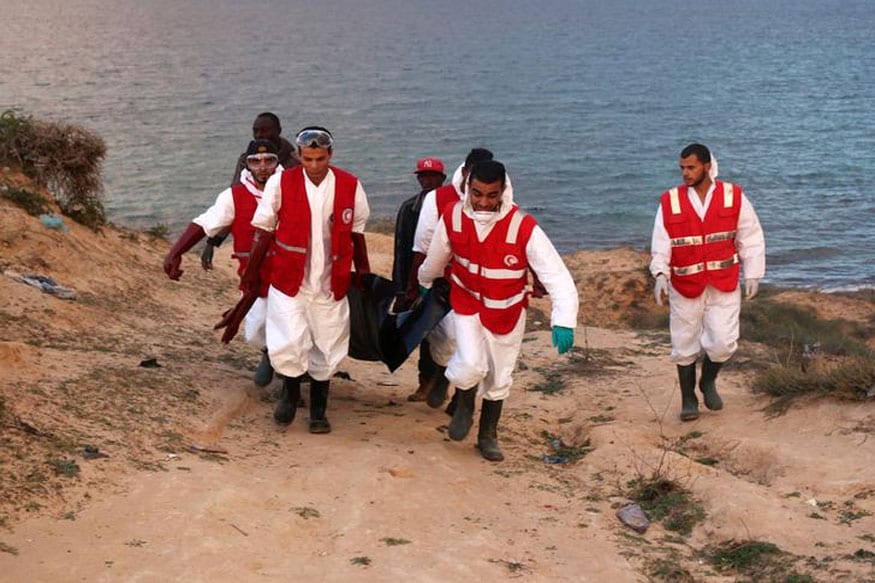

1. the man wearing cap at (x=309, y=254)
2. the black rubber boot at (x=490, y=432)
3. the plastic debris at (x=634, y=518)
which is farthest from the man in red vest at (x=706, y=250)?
the man wearing cap at (x=309, y=254)

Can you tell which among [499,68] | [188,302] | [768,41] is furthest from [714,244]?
[768,41]

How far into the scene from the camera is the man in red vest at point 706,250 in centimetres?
861

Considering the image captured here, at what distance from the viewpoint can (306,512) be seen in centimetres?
651

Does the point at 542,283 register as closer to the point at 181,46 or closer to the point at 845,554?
the point at 845,554

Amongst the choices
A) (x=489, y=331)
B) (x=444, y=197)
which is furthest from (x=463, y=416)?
(x=444, y=197)

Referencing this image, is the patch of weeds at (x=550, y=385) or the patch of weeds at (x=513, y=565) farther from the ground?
the patch of weeds at (x=513, y=565)

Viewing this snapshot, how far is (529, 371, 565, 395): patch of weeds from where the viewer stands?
10.8 metres

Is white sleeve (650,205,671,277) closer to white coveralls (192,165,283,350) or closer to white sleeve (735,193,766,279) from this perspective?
white sleeve (735,193,766,279)

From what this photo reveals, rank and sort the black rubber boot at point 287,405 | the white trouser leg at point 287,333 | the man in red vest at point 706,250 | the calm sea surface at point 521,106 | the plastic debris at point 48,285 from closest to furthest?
the white trouser leg at point 287,333 → the black rubber boot at point 287,405 → the man in red vest at point 706,250 → the plastic debris at point 48,285 → the calm sea surface at point 521,106

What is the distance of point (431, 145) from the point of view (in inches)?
1406

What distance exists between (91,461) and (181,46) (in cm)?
6432

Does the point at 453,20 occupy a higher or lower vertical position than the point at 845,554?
higher

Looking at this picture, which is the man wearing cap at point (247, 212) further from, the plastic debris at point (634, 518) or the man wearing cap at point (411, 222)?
the plastic debris at point (634, 518)

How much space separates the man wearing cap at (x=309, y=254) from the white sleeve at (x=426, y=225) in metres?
0.51
